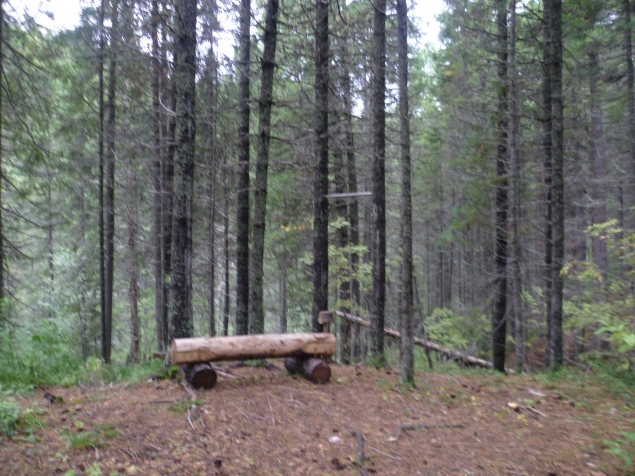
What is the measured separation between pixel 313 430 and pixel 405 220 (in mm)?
4203

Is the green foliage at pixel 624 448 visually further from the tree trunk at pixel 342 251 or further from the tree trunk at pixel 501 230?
the tree trunk at pixel 342 251

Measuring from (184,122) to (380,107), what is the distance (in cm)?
446

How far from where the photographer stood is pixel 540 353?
22.6m

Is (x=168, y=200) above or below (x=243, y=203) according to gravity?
above

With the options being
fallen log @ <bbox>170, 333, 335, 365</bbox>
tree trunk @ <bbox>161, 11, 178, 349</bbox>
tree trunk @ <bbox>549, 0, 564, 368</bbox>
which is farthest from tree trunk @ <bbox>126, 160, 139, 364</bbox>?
tree trunk @ <bbox>549, 0, 564, 368</bbox>

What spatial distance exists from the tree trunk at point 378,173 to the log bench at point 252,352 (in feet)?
8.67

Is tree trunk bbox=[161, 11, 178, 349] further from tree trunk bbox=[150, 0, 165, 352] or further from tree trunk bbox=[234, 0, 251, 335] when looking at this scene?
tree trunk bbox=[234, 0, 251, 335]

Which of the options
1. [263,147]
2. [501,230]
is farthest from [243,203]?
[501,230]

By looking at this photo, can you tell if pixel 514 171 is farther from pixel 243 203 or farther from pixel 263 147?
pixel 243 203

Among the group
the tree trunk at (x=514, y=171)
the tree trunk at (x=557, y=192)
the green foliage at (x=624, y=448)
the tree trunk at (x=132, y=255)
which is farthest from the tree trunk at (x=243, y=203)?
the green foliage at (x=624, y=448)

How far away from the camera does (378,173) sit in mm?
10266

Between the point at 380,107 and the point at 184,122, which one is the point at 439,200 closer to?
the point at 380,107

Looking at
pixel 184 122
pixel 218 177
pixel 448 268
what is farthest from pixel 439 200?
pixel 184 122

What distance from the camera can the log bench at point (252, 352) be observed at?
7.11m
